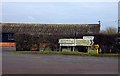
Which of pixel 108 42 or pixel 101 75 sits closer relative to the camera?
pixel 101 75

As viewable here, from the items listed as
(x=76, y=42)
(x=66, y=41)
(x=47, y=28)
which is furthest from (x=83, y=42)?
(x=47, y=28)

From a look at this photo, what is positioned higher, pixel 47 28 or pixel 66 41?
pixel 47 28

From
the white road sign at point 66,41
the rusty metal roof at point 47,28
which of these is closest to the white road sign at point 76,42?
the white road sign at point 66,41

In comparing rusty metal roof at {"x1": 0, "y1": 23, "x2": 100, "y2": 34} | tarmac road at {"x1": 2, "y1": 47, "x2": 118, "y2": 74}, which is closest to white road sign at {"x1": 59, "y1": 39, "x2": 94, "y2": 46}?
tarmac road at {"x1": 2, "y1": 47, "x2": 118, "y2": 74}

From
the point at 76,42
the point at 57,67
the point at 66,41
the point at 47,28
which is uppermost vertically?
the point at 47,28

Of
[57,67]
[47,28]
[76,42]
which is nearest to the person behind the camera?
[57,67]

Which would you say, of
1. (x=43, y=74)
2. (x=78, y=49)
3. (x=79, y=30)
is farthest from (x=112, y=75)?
(x=79, y=30)

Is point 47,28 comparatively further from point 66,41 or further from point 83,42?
point 83,42

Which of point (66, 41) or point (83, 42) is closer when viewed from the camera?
point (83, 42)

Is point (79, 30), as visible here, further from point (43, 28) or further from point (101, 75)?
point (101, 75)

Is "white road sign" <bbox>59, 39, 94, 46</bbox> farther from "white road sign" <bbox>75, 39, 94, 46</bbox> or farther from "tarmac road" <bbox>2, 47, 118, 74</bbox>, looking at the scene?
"tarmac road" <bbox>2, 47, 118, 74</bbox>

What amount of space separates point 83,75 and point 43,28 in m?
60.4

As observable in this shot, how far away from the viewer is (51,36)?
41.6m

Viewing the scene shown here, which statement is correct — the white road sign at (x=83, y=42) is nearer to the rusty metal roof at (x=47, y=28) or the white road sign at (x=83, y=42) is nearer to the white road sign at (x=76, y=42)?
the white road sign at (x=76, y=42)
